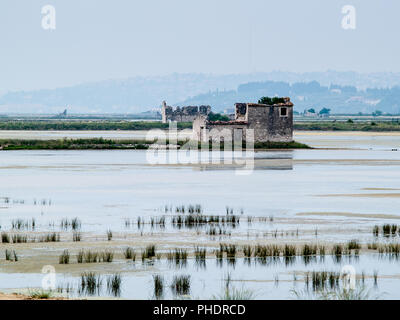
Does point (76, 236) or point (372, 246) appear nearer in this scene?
point (372, 246)

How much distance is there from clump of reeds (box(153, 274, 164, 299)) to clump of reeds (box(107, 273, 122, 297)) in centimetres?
60

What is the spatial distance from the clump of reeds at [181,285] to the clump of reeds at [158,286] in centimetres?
19

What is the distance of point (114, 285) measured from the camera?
14953 mm

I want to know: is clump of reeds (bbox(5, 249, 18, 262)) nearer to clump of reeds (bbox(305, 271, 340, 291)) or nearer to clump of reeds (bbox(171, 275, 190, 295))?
clump of reeds (bbox(171, 275, 190, 295))

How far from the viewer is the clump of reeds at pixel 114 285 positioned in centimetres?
1461

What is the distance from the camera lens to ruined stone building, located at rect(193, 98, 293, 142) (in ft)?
208

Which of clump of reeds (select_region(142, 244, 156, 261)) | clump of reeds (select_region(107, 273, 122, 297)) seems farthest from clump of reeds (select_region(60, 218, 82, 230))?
clump of reeds (select_region(107, 273, 122, 297))

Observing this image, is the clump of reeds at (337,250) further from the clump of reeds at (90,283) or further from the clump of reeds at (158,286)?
the clump of reeds at (90,283)

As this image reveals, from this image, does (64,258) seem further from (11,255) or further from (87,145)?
(87,145)

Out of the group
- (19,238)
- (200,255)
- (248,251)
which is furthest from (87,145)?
(200,255)

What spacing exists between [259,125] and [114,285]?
4964 cm

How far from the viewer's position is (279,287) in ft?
49.8
